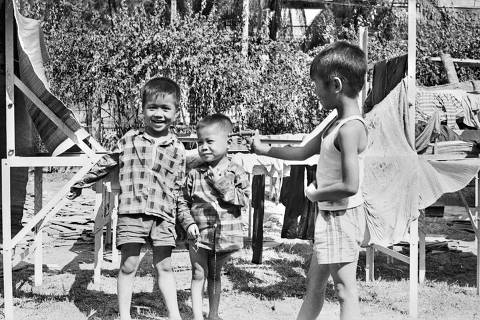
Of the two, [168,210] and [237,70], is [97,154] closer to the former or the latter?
[168,210]

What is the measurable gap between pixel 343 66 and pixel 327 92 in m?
0.14

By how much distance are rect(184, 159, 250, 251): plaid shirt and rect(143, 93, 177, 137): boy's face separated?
0.36m

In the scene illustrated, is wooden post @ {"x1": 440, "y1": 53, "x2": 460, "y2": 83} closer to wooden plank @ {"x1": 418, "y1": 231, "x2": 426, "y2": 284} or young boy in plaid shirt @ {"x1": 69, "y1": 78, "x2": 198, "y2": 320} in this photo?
wooden plank @ {"x1": 418, "y1": 231, "x2": 426, "y2": 284}

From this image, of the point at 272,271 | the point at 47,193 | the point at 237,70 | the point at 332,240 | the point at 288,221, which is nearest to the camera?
the point at 332,240

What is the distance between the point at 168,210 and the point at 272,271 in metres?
2.18

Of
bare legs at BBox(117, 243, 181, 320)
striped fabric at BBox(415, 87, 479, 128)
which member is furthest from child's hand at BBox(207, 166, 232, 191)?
striped fabric at BBox(415, 87, 479, 128)

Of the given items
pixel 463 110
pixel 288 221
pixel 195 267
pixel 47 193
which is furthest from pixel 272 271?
pixel 47 193

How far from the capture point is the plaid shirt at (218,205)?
3.81 meters

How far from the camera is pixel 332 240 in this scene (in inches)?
113

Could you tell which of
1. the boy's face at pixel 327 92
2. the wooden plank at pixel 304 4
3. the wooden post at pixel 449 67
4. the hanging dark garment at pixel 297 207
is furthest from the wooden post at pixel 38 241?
the wooden plank at pixel 304 4

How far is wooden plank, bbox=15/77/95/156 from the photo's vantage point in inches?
160

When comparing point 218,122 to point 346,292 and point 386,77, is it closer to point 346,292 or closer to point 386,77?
point 346,292

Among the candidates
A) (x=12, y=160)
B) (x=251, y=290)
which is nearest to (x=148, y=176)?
(x=12, y=160)

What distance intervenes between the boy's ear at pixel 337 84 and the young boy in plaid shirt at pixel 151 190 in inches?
47.8
